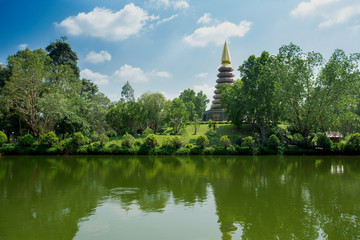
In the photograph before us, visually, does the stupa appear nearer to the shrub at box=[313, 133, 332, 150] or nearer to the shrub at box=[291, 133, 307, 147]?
the shrub at box=[291, 133, 307, 147]

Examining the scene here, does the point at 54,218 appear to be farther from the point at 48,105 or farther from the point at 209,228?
the point at 48,105

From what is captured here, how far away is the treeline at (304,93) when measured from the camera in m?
28.1

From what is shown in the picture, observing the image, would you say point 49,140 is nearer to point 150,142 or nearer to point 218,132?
point 150,142

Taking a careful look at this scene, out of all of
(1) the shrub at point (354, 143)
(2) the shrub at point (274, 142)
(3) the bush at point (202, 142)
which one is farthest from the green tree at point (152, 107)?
(1) the shrub at point (354, 143)

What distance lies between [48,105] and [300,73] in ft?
92.0

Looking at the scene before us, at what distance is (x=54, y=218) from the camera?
737 cm

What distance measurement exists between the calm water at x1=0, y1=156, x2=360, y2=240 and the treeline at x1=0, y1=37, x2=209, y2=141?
18.5m

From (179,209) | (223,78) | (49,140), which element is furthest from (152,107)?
(179,209)

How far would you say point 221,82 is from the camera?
50.8 metres

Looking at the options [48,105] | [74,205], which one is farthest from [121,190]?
[48,105]

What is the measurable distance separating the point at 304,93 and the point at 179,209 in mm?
26198

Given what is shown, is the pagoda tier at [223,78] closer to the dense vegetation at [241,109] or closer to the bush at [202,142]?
the dense vegetation at [241,109]

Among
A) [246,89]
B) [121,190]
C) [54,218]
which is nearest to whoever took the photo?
[54,218]

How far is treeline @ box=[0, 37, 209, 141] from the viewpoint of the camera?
29859 millimetres
